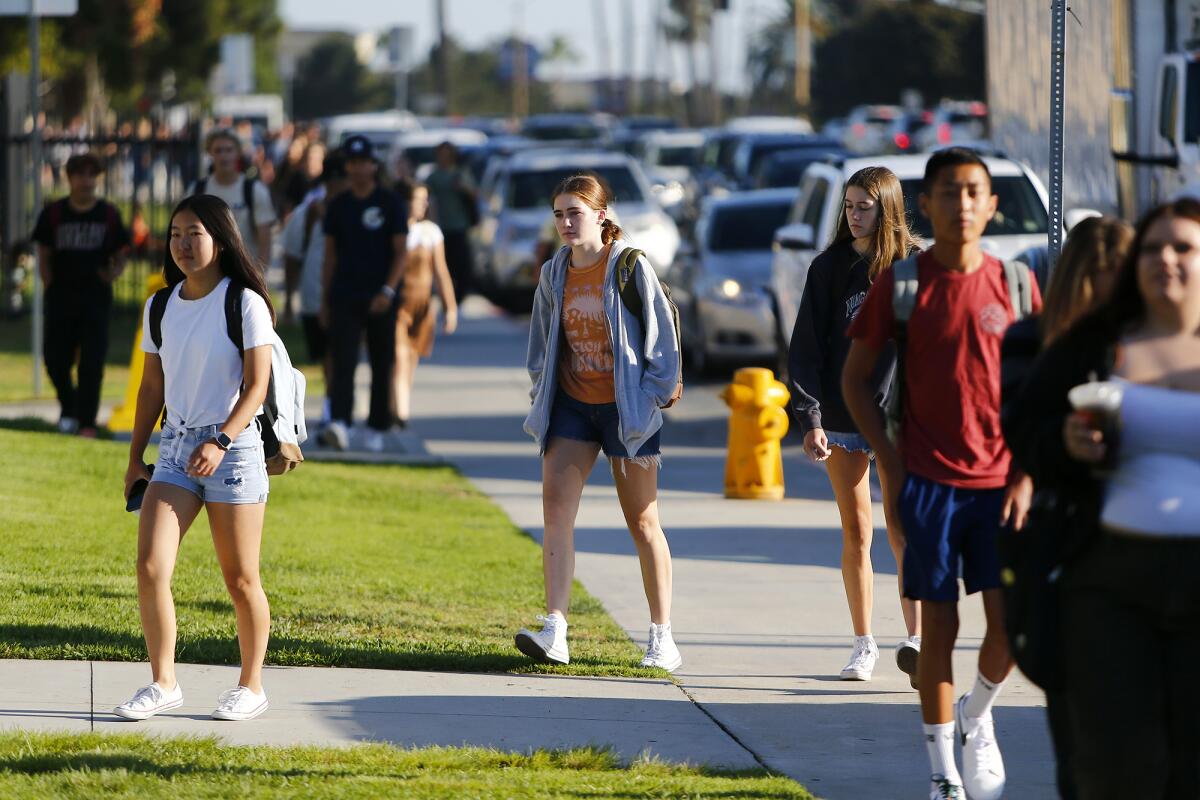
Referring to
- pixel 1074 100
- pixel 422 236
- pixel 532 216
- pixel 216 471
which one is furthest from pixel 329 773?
pixel 532 216

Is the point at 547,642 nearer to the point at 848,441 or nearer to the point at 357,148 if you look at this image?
the point at 848,441

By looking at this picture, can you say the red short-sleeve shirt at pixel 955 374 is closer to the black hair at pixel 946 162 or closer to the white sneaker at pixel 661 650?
the black hair at pixel 946 162

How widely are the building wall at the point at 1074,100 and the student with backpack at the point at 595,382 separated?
7.66 metres

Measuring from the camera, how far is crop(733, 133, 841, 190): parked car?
104 ft

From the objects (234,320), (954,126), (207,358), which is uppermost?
(954,126)

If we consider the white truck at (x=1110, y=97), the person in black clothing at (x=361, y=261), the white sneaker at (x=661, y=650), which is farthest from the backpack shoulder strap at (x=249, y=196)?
the white sneaker at (x=661, y=650)

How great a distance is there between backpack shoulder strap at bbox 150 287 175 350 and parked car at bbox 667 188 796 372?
34.7ft

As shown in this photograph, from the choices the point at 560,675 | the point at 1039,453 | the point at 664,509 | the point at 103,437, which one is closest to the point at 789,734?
the point at 560,675

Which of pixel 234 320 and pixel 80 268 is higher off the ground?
pixel 234 320

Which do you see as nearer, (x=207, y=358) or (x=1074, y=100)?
(x=207, y=358)

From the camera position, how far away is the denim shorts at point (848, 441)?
702 cm

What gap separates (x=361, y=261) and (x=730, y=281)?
521 cm

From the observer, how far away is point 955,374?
5207 mm

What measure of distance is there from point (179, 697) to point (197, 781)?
2.88 feet
